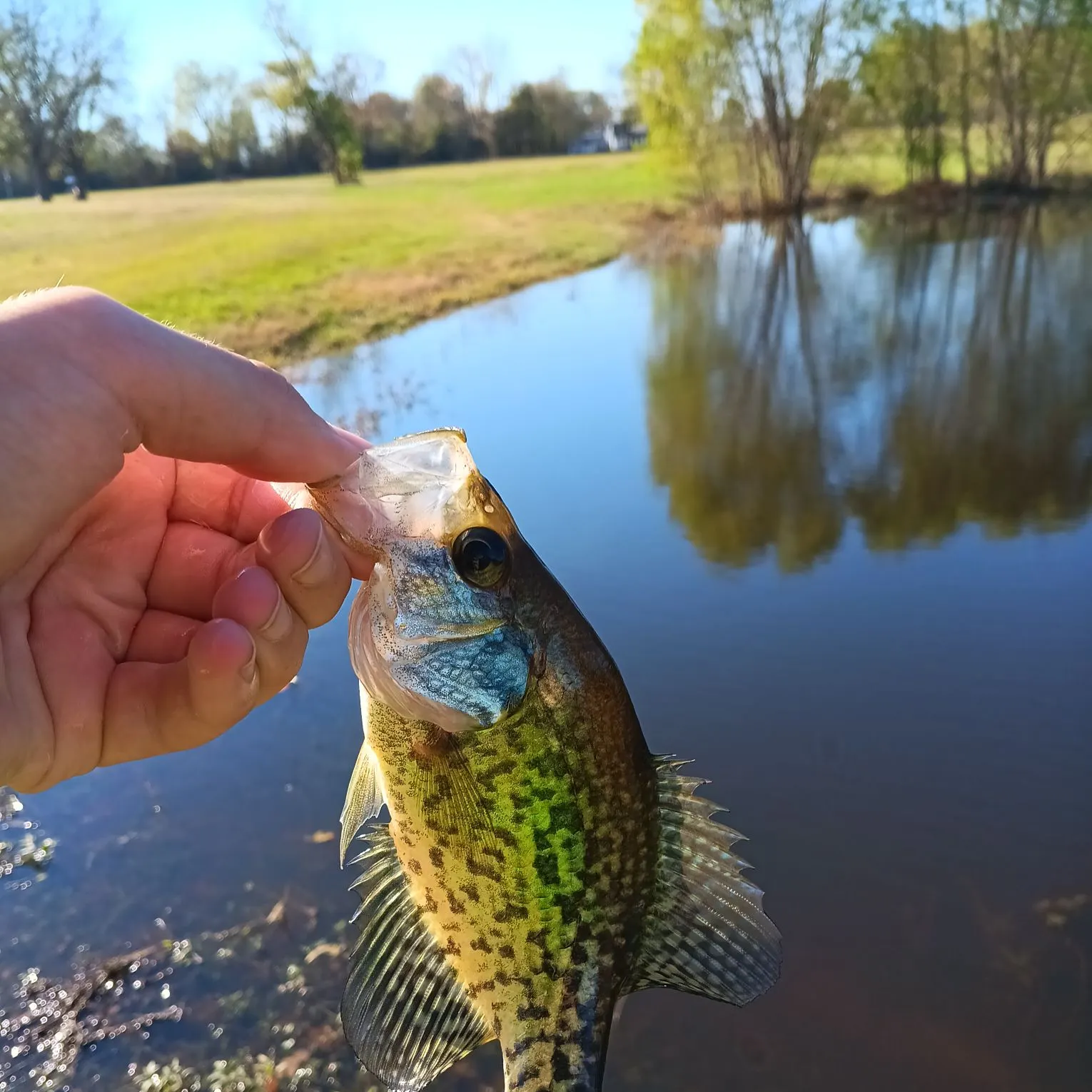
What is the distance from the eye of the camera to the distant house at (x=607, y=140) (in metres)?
39.7

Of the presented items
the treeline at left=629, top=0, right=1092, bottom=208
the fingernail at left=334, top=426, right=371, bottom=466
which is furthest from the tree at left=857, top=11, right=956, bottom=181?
the fingernail at left=334, top=426, right=371, bottom=466

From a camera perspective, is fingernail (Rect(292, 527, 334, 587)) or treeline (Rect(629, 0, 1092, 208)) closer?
fingernail (Rect(292, 527, 334, 587))

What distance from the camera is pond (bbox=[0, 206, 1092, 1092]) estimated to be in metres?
3.13

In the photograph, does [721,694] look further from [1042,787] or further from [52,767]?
[52,767]

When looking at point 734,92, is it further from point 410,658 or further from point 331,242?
point 410,658

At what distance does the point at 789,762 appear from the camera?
4297 mm

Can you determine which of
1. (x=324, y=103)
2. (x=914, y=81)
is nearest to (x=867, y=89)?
(x=914, y=81)

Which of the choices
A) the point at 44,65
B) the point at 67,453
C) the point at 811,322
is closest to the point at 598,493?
the point at 44,65

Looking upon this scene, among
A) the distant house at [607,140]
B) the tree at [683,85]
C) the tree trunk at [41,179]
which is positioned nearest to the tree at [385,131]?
the distant house at [607,140]

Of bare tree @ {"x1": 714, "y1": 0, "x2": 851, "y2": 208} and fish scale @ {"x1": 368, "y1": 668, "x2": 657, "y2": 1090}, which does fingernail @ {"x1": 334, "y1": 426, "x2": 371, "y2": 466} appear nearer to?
fish scale @ {"x1": 368, "y1": 668, "x2": 657, "y2": 1090}

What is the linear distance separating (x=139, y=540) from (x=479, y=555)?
3.00ft

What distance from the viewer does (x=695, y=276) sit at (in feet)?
61.3

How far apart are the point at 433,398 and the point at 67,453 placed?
331 inches

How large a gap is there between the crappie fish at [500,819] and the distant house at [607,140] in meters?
39.6
